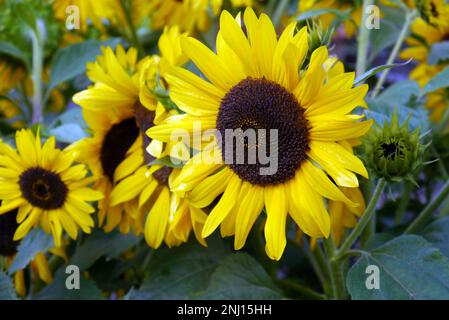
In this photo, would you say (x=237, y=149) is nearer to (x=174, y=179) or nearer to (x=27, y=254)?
(x=174, y=179)

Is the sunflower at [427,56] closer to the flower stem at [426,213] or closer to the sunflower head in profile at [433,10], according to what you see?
the sunflower head in profile at [433,10]

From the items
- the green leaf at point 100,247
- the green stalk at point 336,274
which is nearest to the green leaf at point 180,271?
the green leaf at point 100,247

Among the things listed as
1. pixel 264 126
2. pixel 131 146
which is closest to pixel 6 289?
Result: pixel 131 146

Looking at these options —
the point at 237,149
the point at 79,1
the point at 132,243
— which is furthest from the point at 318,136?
the point at 79,1

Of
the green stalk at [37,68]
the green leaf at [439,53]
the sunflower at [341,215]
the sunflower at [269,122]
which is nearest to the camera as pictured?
the sunflower at [269,122]

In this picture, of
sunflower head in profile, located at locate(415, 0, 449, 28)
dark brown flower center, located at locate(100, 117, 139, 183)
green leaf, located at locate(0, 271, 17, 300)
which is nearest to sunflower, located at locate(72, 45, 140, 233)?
dark brown flower center, located at locate(100, 117, 139, 183)
